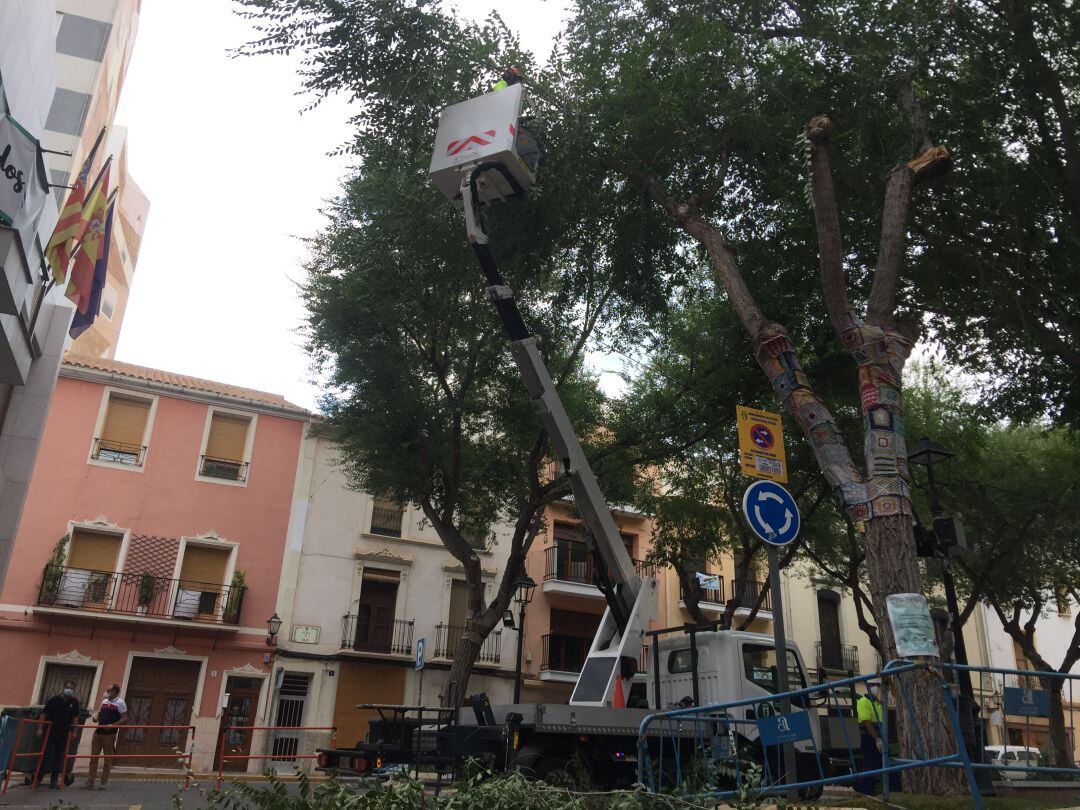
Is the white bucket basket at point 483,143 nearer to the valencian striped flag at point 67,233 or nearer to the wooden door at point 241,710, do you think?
the valencian striped flag at point 67,233

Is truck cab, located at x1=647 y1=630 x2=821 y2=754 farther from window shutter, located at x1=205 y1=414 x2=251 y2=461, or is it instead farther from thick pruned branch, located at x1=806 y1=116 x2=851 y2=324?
window shutter, located at x1=205 y1=414 x2=251 y2=461

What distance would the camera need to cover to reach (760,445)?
762cm

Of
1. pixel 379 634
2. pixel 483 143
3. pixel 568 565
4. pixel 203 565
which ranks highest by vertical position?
pixel 483 143

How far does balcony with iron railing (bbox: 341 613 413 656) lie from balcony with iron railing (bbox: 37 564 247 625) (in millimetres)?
2894

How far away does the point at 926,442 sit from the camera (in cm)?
1160

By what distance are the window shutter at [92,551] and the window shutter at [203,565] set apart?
5.33ft

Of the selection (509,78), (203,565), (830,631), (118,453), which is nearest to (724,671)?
(509,78)

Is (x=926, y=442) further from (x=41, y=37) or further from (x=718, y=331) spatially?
(x=41, y=37)

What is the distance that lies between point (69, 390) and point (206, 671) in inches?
314

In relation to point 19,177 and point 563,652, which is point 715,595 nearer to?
point 563,652

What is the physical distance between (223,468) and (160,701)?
596 cm

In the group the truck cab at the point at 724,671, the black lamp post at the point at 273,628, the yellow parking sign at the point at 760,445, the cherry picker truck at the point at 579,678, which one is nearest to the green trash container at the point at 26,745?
the cherry picker truck at the point at 579,678

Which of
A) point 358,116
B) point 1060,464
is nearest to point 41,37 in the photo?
point 358,116

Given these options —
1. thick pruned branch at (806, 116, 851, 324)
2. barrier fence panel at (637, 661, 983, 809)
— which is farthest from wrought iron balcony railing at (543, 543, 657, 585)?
thick pruned branch at (806, 116, 851, 324)
